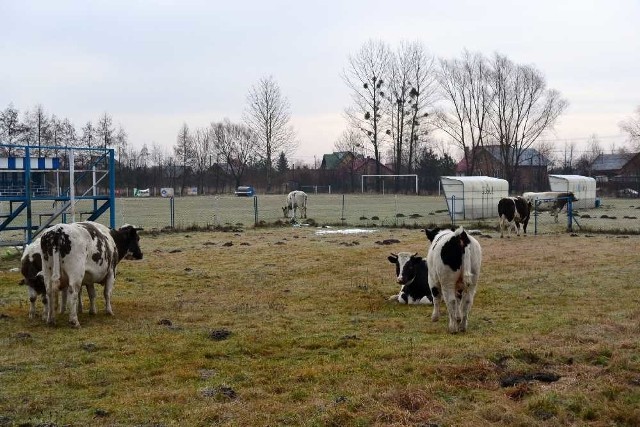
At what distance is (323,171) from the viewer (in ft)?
272

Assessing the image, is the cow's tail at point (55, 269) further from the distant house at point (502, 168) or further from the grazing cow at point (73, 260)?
the distant house at point (502, 168)

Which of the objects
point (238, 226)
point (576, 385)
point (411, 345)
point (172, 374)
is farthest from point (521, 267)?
point (238, 226)

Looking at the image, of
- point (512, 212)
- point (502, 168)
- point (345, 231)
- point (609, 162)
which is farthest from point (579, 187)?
point (609, 162)

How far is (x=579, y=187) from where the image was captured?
47.1m

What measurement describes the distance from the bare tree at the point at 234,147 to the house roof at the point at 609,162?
48.5 metres

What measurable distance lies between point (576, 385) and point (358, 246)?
1391 centimetres

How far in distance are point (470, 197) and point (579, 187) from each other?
624 inches

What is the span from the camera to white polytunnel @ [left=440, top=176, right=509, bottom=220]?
3472cm

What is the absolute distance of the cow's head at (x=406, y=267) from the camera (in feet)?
35.5

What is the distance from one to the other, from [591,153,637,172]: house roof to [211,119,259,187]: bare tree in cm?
4848

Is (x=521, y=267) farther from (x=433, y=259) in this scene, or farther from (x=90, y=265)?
(x=90, y=265)

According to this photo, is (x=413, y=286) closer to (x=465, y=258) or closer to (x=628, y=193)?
(x=465, y=258)

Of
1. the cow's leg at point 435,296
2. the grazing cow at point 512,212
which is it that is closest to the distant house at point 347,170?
the grazing cow at point 512,212

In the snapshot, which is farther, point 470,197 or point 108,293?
point 470,197
